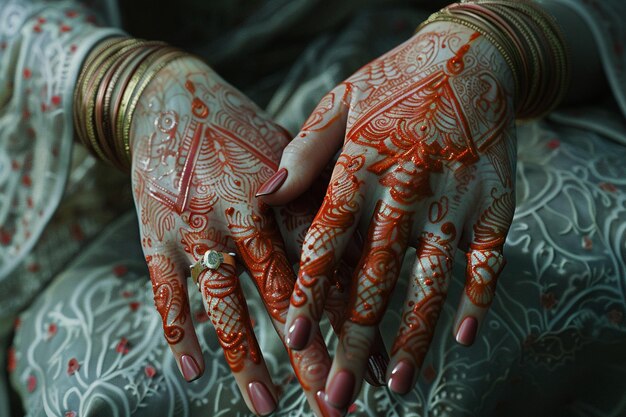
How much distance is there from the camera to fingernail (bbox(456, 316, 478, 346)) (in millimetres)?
653

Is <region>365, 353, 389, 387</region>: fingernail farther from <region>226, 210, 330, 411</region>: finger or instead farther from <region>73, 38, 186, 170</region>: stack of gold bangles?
<region>73, 38, 186, 170</region>: stack of gold bangles

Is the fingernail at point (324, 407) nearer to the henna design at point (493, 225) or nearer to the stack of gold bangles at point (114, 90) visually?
the henna design at point (493, 225)

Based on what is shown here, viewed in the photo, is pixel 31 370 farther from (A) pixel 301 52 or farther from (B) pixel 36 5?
(A) pixel 301 52

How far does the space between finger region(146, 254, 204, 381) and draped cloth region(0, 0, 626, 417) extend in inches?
4.4

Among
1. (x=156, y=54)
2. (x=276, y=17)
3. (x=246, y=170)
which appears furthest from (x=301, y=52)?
(x=246, y=170)

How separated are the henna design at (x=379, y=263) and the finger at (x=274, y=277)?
0.05m

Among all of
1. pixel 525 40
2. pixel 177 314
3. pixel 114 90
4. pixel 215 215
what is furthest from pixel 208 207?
pixel 525 40

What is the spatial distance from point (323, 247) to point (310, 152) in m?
0.12

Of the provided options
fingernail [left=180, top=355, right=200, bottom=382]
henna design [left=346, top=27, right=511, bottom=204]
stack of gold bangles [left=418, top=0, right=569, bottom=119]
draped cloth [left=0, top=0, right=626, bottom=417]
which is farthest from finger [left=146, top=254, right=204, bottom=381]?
stack of gold bangles [left=418, top=0, right=569, bottom=119]

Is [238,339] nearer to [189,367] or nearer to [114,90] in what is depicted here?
[189,367]

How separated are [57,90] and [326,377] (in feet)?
1.83

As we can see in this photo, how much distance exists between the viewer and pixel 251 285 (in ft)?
2.85

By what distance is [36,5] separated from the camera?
1055 mm

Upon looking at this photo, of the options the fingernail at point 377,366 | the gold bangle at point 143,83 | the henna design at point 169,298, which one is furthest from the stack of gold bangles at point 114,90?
the fingernail at point 377,366
